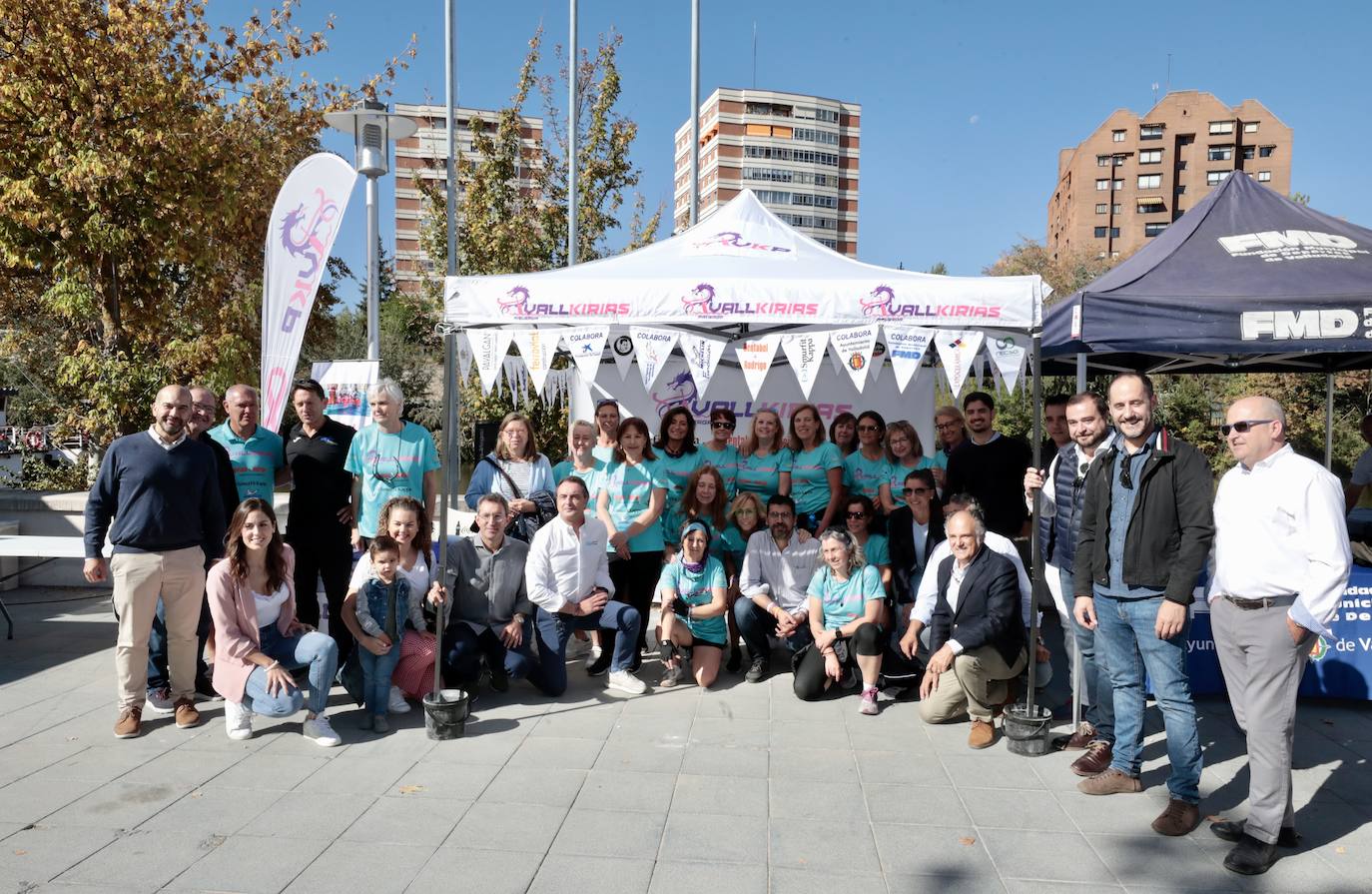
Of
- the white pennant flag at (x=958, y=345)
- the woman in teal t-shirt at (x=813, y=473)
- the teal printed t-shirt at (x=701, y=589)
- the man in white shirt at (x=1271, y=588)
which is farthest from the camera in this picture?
the woman in teal t-shirt at (x=813, y=473)

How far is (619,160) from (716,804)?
1295 centimetres

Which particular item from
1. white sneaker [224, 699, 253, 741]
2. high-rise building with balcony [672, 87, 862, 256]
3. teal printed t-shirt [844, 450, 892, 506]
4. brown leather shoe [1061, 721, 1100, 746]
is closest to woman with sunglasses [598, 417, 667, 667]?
teal printed t-shirt [844, 450, 892, 506]

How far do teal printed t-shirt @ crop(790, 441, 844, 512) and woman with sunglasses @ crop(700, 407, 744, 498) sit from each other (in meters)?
0.40

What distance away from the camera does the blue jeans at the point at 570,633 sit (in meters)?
5.16

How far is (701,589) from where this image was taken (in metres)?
5.48

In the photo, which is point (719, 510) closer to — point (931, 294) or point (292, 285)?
point (931, 294)

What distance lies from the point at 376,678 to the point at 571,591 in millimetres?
1194

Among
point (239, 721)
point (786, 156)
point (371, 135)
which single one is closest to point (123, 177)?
point (371, 135)

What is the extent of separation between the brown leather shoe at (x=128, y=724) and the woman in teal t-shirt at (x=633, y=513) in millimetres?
2558

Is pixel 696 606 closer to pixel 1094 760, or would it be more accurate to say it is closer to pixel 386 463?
pixel 386 463

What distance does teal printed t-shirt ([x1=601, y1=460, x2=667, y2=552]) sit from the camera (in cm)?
579

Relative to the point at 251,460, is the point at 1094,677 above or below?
below

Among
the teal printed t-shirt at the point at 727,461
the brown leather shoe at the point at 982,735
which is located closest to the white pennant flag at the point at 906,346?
the teal printed t-shirt at the point at 727,461

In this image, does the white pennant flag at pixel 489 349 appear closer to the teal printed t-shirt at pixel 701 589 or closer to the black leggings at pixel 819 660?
the teal printed t-shirt at pixel 701 589
